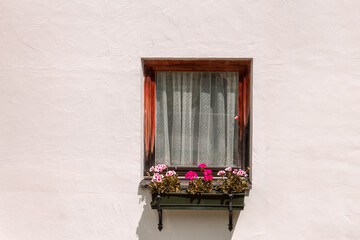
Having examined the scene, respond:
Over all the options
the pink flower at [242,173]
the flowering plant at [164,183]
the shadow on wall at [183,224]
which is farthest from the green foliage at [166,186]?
the pink flower at [242,173]

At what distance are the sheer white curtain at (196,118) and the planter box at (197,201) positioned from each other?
384mm

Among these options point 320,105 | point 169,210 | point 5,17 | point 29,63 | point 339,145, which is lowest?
point 169,210

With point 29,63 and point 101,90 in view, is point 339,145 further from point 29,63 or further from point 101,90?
point 29,63

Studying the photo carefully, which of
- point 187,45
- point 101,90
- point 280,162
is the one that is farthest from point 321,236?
point 101,90

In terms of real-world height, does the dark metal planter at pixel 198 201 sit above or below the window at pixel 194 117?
below

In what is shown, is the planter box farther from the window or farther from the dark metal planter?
the window

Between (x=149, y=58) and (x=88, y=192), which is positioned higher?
(x=149, y=58)

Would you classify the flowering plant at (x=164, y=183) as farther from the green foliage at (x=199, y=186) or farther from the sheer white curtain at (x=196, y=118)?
the sheer white curtain at (x=196, y=118)

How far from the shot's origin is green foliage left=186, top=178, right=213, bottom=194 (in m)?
2.45

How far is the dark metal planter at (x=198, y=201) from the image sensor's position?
8.03ft

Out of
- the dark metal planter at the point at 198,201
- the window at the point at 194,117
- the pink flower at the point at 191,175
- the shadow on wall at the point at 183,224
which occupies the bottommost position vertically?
the shadow on wall at the point at 183,224

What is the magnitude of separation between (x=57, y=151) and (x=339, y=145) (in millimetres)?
2620

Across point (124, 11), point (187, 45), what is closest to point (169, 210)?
point (187, 45)

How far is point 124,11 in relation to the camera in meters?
2.58
